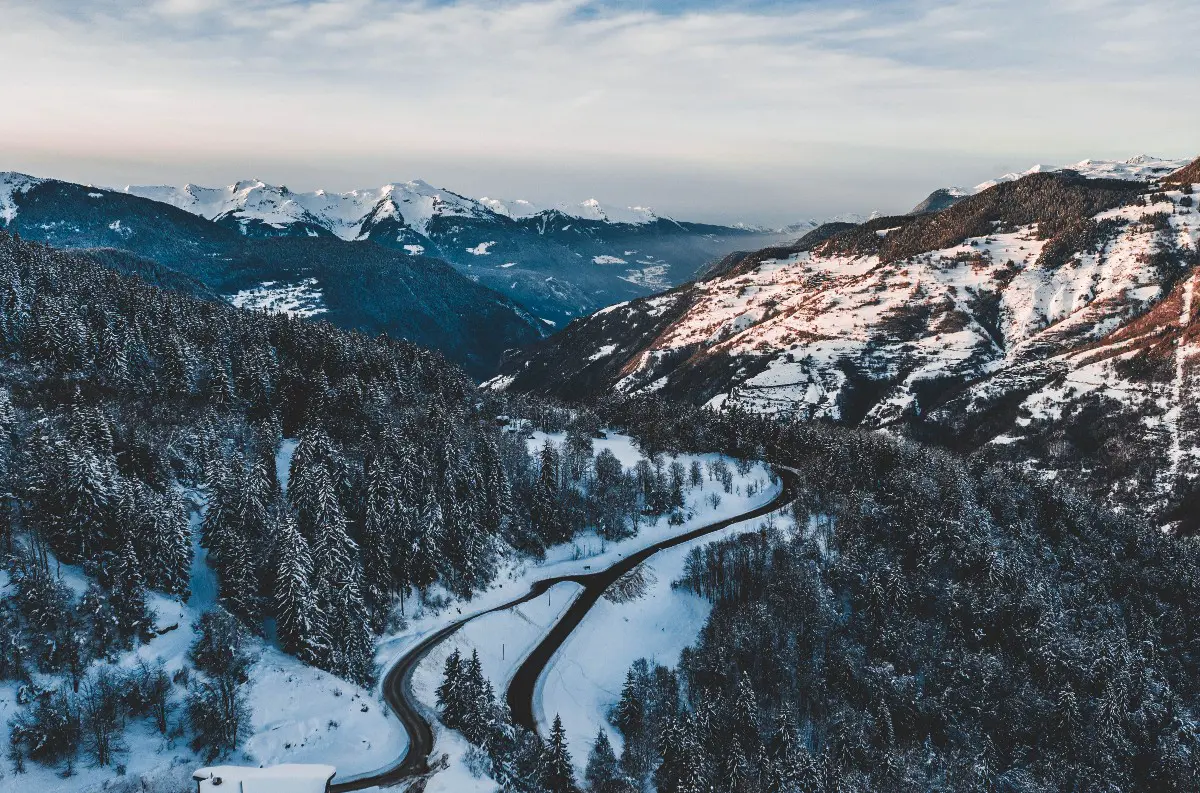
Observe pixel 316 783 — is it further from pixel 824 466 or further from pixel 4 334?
pixel 824 466

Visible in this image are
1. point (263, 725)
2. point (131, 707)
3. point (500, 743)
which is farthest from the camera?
point (500, 743)

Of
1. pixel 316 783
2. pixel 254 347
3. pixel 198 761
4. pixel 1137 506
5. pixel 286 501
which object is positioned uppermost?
pixel 254 347

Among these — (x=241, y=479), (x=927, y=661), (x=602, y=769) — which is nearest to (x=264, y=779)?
(x=602, y=769)

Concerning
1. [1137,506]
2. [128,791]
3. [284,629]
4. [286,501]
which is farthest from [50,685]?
[1137,506]

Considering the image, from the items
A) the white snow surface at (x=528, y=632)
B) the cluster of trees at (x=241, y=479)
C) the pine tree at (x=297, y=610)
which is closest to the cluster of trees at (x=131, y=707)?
the cluster of trees at (x=241, y=479)

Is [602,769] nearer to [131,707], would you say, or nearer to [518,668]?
[518,668]

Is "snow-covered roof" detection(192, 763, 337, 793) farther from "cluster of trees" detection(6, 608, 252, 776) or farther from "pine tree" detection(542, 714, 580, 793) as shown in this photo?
"pine tree" detection(542, 714, 580, 793)
